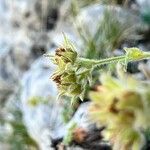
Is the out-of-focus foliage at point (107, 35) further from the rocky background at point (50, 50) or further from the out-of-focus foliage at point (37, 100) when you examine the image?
the out-of-focus foliage at point (37, 100)

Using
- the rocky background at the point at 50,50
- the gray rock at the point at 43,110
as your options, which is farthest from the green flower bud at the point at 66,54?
the gray rock at the point at 43,110

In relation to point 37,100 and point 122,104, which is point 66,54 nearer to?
point 122,104

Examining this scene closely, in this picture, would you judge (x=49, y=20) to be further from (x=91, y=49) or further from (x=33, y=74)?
(x=91, y=49)

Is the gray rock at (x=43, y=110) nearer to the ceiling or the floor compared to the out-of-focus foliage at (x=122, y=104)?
nearer to the ceiling

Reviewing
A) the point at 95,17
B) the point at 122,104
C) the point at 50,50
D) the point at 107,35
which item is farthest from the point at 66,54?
the point at 50,50

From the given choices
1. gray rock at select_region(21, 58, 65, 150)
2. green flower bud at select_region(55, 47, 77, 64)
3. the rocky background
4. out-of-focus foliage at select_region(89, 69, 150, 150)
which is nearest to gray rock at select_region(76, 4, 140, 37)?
the rocky background

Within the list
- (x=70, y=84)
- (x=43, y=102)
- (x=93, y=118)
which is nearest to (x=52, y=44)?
(x=43, y=102)
